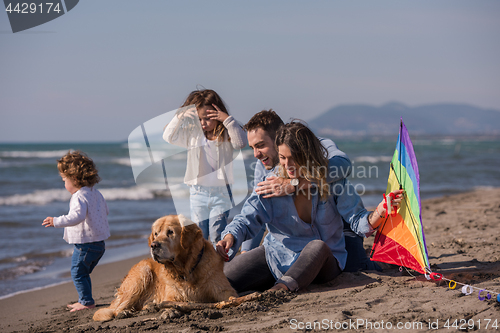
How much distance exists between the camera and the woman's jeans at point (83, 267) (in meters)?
4.31

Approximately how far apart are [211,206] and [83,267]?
150 cm

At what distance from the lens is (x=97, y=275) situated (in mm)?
5941

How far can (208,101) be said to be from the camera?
4641 millimetres

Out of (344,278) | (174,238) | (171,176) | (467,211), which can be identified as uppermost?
(171,176)

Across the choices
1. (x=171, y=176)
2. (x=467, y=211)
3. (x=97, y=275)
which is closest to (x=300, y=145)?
(x=171, y=176)

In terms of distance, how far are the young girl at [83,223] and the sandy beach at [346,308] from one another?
306 mm

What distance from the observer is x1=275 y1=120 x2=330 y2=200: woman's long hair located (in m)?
3.59

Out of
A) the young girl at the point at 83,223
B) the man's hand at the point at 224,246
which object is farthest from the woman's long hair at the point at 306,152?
the young girl at the point at 83,223

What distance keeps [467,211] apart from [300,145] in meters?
6.70

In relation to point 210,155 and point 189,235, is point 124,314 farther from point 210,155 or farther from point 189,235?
point 210,155

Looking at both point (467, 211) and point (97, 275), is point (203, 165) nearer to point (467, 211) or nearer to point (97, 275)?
point (97, 275)

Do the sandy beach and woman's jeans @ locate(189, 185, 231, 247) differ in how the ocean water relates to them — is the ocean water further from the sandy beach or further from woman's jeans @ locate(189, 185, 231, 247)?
the sandy beach

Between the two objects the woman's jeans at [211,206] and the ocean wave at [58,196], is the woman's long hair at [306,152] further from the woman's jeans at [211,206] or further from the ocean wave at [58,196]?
the ocean wave at [58,196]

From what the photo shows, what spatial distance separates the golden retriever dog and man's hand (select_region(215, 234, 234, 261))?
42 mm
